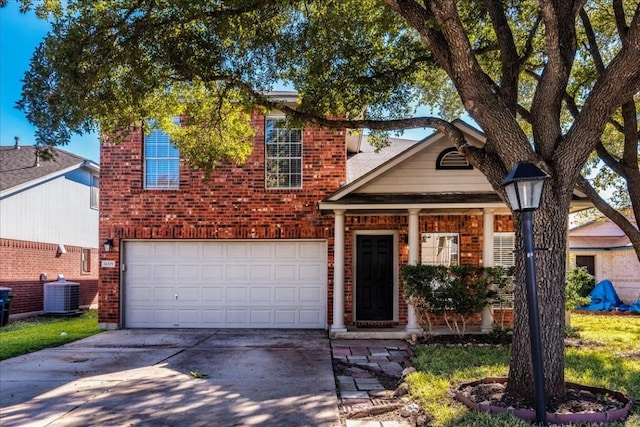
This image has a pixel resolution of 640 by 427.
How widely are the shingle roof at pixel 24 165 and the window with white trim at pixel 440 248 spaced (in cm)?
1088

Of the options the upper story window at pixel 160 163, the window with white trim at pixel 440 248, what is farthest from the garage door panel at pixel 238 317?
the window with white trim at pixel 440 248

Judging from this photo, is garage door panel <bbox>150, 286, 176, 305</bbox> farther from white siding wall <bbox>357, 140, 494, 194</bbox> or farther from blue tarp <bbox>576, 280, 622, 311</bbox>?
blue tarp <bbox>576, 280, 622, 311</bbox>

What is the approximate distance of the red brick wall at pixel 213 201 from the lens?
12258mm

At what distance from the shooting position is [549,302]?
5.50 m

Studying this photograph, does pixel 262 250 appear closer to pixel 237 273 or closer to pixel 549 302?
pixel 237 273

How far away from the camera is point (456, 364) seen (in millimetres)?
7844

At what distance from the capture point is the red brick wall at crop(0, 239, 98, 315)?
1519cm

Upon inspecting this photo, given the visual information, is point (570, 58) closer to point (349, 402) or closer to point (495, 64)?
point (495, 64)

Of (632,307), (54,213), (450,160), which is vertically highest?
(450,160)

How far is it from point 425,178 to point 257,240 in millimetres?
4119

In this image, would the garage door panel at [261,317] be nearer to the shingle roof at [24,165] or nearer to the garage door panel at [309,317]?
the garage door panel at [309,317]

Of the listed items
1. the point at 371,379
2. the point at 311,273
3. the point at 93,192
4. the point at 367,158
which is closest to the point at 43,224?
the point at 93,192

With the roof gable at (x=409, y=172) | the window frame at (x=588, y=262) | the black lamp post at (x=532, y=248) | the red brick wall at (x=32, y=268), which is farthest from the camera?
the window frame at (x=588, y=262)

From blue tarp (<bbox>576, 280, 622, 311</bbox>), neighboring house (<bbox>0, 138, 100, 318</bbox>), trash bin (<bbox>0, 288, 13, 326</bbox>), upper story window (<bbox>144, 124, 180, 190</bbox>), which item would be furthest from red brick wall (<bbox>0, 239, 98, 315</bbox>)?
blue tarp (<bbox>576, 280, 622, 311</bbox>)
